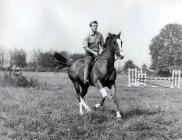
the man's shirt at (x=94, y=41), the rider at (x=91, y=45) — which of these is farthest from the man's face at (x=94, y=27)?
the man's shirt at (x=94, y=41)

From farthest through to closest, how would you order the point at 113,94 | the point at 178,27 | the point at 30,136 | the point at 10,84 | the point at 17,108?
the point at 178,27 → the point at 10,84 → the point at 17,108 → the point at 113,94 → the point at 30,136

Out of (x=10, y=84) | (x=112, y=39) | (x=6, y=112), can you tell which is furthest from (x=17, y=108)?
(x=10, y=84)

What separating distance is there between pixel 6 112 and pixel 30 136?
3.07 metres

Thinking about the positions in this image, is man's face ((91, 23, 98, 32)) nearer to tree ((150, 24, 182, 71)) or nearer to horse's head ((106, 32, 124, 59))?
horse's head ((106, 32, 124, 59))

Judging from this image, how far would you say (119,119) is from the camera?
948cm

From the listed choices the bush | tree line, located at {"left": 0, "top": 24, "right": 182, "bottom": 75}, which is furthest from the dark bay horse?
tree line, located at {"left": 0, "top": 24, "right": 182, "bottom": 75}

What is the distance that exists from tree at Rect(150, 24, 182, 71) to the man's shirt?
59.4m

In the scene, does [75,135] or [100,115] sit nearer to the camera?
[75,135]

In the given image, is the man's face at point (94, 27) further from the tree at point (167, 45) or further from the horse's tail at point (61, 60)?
the tree at point (167, 45)

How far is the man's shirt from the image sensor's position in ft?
36.1

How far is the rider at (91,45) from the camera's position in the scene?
35.4 feet

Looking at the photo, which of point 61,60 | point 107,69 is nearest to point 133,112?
point 107,69

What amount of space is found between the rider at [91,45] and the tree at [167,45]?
59.4 meters

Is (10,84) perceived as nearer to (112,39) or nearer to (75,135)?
(112,39)
